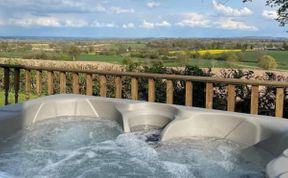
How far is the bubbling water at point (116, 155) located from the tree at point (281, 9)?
3166mm

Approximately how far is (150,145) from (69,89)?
4.66 meters

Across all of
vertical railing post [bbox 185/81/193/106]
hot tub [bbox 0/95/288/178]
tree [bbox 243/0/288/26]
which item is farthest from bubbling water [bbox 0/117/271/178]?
tree [bbox 243/0/288/26]

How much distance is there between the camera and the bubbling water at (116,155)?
292 centimetres

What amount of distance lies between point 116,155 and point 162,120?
36.7 inches

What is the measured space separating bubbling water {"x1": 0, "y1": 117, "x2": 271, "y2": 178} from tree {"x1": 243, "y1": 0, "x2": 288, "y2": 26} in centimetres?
317

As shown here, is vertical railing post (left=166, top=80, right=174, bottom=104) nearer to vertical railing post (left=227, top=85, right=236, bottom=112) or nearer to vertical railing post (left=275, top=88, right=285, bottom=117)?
vertical railing post (left=227, top=85, right=236, bottom=112)

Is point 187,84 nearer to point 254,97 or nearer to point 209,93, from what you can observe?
point 209,93

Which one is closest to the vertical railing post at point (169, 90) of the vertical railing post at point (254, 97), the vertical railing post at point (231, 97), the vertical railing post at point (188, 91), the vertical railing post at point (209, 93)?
the vertical railing post at point (188, 91)

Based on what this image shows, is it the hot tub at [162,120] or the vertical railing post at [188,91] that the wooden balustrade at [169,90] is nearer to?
the vertical railing post at [188,91]

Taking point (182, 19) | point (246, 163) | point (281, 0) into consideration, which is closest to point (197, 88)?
point (281, 0)

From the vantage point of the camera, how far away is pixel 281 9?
6016 millimetres

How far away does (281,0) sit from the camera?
5922mm

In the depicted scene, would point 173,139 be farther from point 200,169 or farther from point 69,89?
point 69,89

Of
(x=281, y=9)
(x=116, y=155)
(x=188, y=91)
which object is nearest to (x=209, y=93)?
(x=188, y=91)
